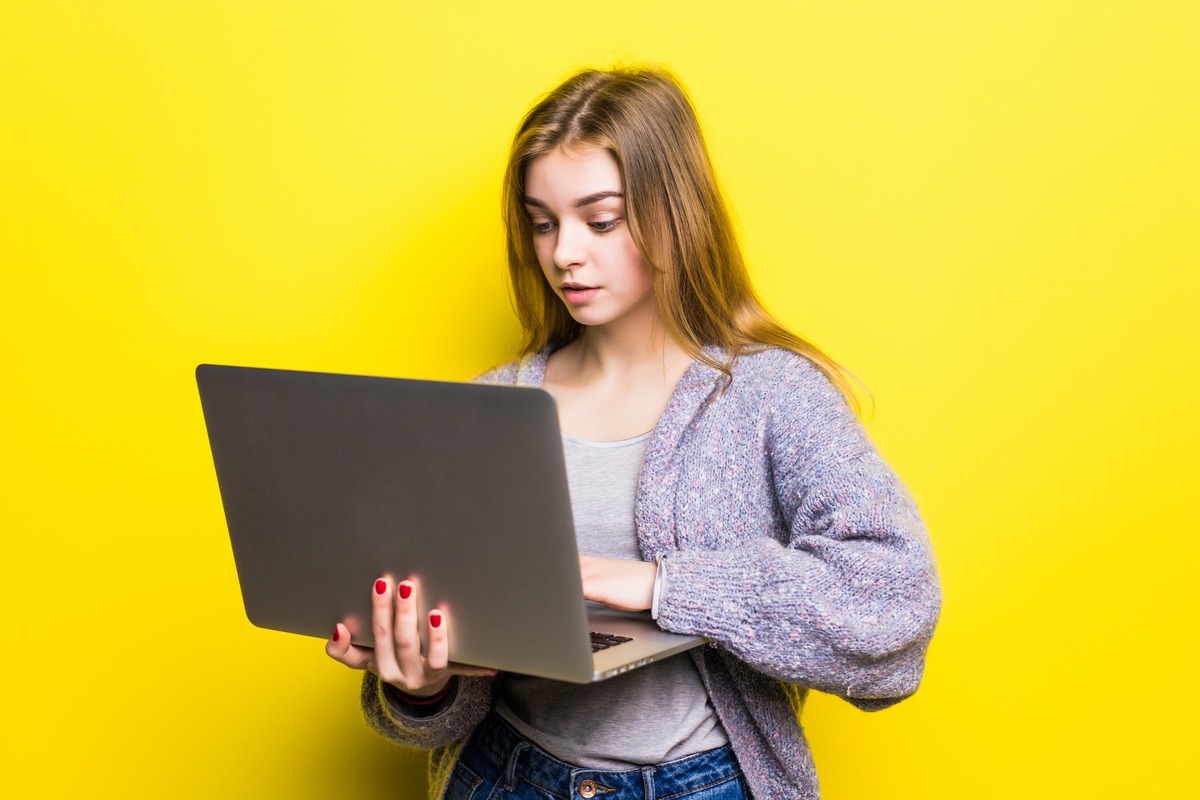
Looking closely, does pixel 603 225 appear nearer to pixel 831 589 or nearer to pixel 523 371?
pixel 523 371

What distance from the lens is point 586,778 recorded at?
4.39 ft

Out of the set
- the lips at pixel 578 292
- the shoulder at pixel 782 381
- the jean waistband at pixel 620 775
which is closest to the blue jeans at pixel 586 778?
the jean waistband at pixel 620 775

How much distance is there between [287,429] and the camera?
46.2 inches

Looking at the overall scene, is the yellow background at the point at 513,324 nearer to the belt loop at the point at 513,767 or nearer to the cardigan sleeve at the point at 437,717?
the cardigan sleeve at the point at 437,717

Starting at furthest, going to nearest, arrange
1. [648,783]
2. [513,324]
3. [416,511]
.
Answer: [513,324] < [648,783] < [416,511]

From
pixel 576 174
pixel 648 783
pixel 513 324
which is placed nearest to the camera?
pixel 648 783

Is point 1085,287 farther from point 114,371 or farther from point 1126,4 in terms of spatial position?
point 114,371

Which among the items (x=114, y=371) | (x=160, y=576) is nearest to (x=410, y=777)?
(x=160, y=576)

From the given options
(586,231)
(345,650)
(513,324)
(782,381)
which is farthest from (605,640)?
(513,324)

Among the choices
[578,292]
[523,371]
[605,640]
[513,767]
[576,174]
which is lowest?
[513,767]

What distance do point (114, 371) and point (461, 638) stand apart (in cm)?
99

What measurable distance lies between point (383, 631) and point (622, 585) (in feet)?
0.77

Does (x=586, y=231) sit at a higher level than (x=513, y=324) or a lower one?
higher

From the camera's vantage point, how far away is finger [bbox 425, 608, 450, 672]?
1.17 m
